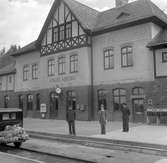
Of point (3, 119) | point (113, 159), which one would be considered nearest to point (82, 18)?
point (3, 119)

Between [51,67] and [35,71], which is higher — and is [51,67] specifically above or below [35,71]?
above

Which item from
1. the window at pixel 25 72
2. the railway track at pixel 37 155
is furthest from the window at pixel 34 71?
the railway track at pixel 37 155

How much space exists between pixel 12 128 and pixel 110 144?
4.73 meters

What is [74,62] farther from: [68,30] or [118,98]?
[118,98]

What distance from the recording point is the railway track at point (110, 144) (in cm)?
1191

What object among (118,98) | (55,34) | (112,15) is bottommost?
(118,98)

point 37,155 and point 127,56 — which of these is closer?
point 37,155

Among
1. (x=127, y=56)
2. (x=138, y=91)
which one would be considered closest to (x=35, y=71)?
(x=127, y=56)

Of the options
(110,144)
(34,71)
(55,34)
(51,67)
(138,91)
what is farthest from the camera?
(34,71)

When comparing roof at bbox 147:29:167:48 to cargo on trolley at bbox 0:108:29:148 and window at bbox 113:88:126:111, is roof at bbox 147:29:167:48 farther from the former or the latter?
cargo on trolley at bbox 0:108:29:148

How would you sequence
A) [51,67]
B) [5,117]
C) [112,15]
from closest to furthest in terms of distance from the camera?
[5,117]
[112,15]
[51,67]

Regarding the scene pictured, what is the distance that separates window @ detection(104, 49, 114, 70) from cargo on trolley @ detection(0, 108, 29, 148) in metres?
14.2

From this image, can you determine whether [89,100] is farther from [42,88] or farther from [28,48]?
[28,48]

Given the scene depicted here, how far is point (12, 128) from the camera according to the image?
12633mm
